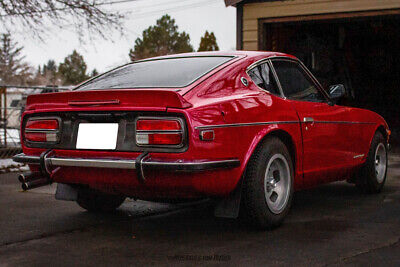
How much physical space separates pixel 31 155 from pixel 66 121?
0.41m

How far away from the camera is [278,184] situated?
415 cm

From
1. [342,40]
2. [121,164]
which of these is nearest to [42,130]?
[121,164]

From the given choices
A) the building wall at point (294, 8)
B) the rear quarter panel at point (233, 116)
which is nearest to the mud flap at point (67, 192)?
the rear quarter panel at point (233, 116)

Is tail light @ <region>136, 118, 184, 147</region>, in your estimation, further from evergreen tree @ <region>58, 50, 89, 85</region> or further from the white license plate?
evergreen tree @ <region>58, 50, 89, 85</region>

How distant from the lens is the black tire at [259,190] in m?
3.76

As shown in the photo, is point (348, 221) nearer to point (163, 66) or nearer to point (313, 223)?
point (313, 223)

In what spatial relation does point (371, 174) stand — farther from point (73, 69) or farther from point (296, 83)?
point (73, 69)

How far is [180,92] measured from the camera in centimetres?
348

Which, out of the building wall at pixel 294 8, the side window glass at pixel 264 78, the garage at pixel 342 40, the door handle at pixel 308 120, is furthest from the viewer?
the garage at pixel 342 40

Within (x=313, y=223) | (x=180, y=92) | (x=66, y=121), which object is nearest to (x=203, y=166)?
(x=180, y=92)

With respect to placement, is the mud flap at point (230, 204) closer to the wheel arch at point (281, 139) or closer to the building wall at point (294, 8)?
the wheel arch at point (281, 139)

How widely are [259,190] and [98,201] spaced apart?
1.67 m

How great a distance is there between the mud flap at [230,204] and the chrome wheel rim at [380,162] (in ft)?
9.05

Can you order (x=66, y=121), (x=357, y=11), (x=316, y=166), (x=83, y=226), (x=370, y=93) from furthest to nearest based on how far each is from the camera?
(x=370, y=93)
(x=357, y=11)
(x=316, y=166)
(x=83, y=226)
(x=66, y=121)
